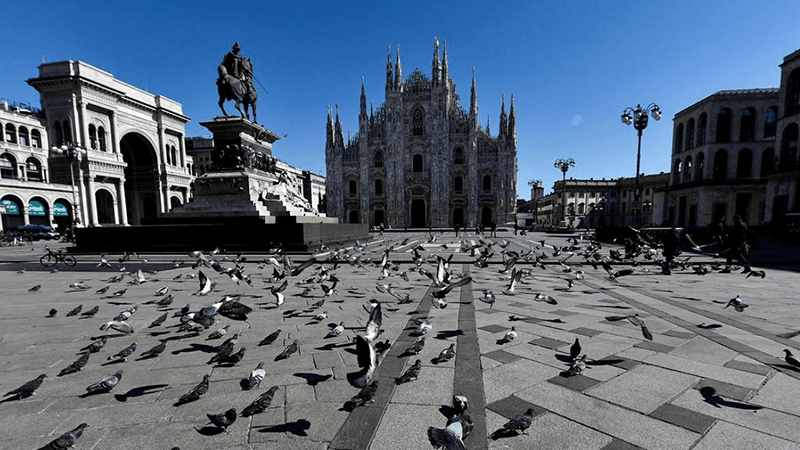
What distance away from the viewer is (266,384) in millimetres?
2969

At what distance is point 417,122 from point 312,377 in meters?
50.6

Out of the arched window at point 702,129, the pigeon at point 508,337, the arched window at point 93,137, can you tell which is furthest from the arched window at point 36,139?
the arched window at point 702,129

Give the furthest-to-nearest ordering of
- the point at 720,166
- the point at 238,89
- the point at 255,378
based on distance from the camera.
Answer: the point at 720,166 < the point at 238,89 < the point at 255,378

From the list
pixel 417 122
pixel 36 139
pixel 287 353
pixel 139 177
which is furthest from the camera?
pixel 417 122

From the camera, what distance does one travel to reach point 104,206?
139 ft

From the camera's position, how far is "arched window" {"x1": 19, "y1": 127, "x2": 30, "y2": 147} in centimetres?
3975

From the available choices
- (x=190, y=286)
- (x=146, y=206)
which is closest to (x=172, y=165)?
(x=146, y=206)

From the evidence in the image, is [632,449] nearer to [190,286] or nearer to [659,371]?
[659,371]

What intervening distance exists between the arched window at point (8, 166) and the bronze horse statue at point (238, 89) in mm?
44248

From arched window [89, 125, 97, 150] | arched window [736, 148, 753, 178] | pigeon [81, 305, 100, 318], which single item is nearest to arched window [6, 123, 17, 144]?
arched window [89, 125, 97, 150]

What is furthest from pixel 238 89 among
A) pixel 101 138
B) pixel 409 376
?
pixel 101 138

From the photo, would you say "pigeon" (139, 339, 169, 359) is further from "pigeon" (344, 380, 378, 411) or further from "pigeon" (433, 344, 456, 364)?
"pigeon" (433, 344, 456, 364)

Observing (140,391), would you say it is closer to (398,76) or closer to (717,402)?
(717,402)

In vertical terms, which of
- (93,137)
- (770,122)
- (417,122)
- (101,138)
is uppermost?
(417,122)
